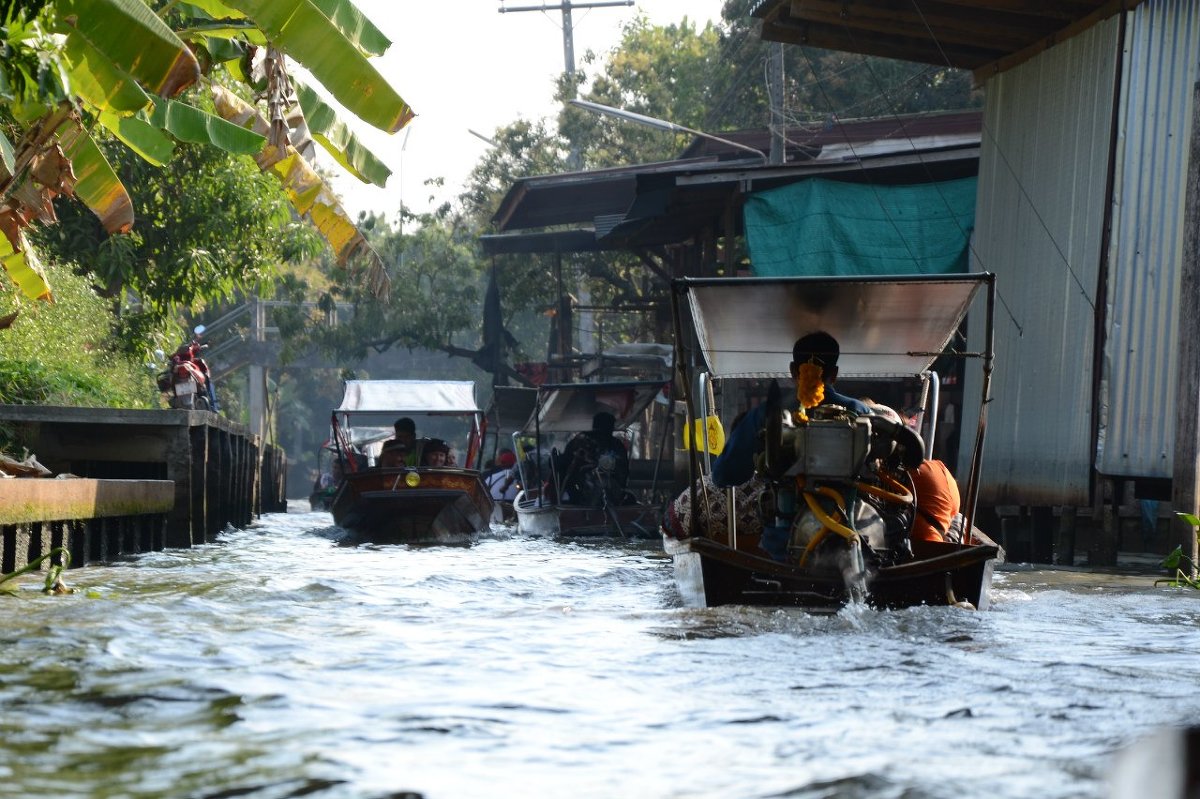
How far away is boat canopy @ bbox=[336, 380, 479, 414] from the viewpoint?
19.5m

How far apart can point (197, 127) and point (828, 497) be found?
478 centimetres

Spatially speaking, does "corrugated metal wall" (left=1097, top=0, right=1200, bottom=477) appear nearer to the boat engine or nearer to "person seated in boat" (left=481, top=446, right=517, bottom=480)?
the boat engine

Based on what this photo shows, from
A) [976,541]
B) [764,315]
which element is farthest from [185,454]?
[976,541]

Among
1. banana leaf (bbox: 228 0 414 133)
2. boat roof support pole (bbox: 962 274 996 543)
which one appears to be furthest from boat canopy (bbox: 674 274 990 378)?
banana leaf (bbox: 228 0 414 133)

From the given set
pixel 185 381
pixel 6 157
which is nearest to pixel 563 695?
pixel 6 157

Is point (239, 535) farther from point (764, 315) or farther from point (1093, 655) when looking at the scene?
point (1093, 655)

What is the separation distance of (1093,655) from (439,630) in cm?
303

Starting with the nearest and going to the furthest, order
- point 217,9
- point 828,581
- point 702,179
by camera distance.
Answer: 1. point 828,581
2. point 217,9
3. point 702,179

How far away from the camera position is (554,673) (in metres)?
5.84

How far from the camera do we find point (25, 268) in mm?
10234

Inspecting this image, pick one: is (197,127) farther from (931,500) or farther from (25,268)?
(931,500)

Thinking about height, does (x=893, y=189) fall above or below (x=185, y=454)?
above

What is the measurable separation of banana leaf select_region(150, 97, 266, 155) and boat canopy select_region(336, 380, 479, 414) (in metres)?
9.67

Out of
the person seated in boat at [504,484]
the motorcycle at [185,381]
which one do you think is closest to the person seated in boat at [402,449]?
the motorcycle at [185,381]
